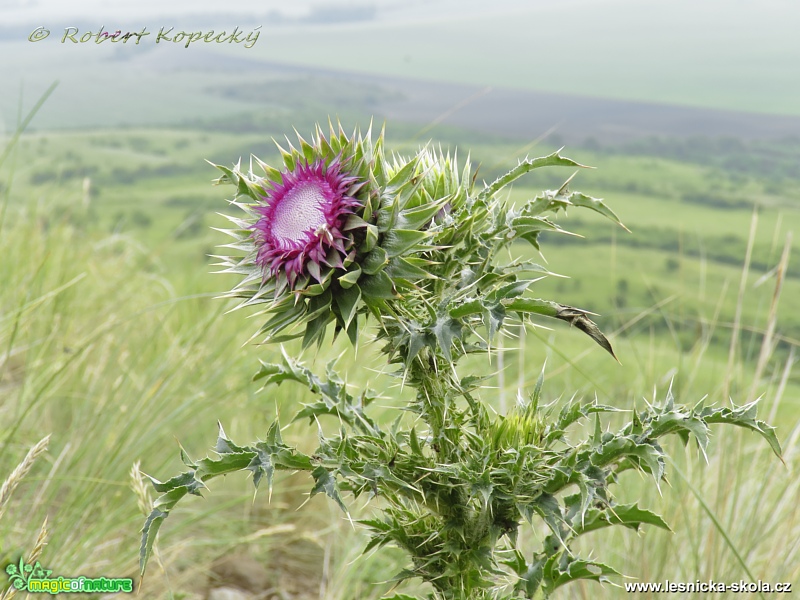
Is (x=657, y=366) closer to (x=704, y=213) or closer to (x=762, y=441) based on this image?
(x=762, y=441)

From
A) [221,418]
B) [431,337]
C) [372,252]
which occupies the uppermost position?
[372,252]

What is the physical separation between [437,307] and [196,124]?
2298 cm

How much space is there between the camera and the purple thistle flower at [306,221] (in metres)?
1.74

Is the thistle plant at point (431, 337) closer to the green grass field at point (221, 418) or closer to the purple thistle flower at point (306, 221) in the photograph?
the purple thistle flower at point (306, 221)

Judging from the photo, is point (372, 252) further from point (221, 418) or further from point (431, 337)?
point (221, 418)

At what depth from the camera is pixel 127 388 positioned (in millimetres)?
4320

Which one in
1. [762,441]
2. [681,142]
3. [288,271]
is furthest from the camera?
[681,142]

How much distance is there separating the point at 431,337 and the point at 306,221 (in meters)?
0.40

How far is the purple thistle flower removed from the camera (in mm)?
1741

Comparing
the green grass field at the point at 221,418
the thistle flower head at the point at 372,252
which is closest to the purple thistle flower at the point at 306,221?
the thistle flower head at the point at 372,252

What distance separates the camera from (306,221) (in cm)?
177

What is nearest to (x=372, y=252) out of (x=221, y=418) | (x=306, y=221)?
(x=306, y=221)

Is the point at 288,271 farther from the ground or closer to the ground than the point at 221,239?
farther from the ground

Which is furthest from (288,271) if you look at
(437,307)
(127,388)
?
(127,388)
